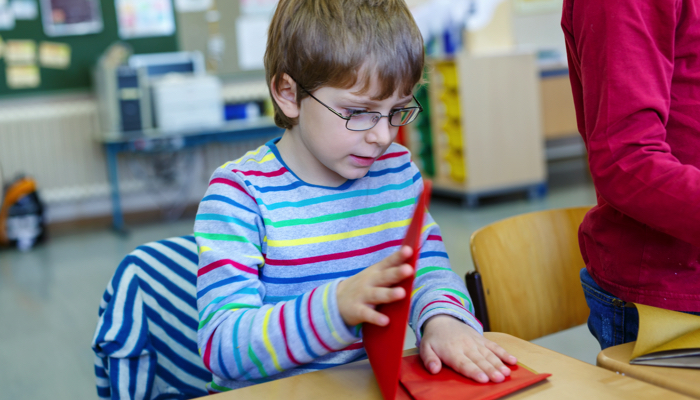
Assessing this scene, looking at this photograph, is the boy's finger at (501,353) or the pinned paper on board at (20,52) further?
the pinned paper on board at (20,52)

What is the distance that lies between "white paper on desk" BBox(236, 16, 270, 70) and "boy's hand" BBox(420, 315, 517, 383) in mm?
4809

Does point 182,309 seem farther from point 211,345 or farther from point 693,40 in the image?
point 693,40

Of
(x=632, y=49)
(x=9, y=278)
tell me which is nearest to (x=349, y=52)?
(x=632, y=49)

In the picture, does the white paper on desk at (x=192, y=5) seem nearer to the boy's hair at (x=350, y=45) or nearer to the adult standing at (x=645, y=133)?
the boy's hair at (x=350, y=45)

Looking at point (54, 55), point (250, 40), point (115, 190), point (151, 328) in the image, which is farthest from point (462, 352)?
point (250, 40)

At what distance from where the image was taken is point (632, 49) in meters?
0.67

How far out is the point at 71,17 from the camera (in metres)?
4.77

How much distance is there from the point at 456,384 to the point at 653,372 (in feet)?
0.65

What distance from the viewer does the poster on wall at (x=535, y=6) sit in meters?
5.98

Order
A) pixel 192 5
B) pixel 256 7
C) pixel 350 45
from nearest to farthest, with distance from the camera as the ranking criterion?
pixel 350 45 < pixel 192 5 < pixel 256 7

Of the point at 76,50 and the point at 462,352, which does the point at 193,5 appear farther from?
the point at 462,352

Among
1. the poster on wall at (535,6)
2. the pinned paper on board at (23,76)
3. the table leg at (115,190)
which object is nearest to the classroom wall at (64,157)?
the pinned paper on board at (23,76)

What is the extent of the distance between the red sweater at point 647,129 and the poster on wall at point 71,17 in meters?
4.72

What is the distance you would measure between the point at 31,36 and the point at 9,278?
2.01 metres
